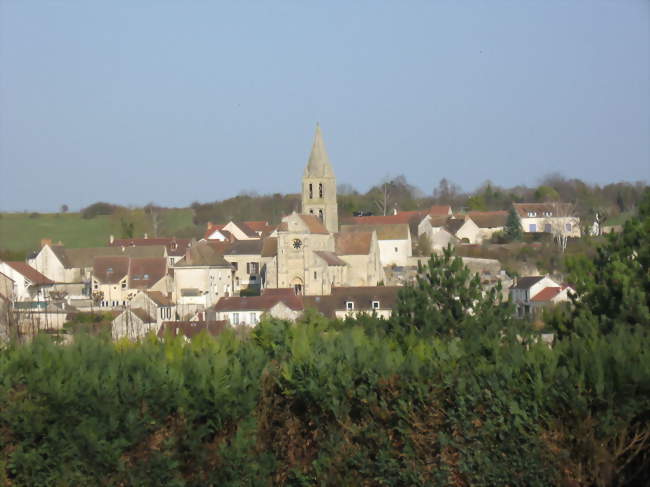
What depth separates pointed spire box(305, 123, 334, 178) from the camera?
8531 centimetres

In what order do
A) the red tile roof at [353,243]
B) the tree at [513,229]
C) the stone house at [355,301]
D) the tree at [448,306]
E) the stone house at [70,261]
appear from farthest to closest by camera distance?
the tree at [513,229]
the stone house at [70,261]
the red tile roof at [353,243]
the stone house at [355,301]
the tree at [448,306]

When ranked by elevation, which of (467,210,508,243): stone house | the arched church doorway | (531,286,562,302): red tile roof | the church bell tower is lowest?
(531,286,562,302): red tile roof

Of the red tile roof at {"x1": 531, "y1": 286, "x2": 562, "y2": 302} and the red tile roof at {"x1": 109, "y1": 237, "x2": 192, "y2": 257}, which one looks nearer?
the red tile roof at {"x1": 531, "y1": 286, "x2": 562, "y2": 302}

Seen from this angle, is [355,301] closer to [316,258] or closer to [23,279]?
[316,258]

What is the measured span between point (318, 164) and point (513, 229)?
51.0 feet

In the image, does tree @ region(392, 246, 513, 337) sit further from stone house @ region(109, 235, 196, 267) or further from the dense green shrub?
the dense green shrub

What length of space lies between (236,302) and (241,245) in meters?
20.6

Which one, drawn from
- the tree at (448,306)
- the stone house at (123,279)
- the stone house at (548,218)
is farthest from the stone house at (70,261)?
the tree at (448,306)

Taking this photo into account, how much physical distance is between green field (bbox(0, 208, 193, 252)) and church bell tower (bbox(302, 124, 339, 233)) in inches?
1037

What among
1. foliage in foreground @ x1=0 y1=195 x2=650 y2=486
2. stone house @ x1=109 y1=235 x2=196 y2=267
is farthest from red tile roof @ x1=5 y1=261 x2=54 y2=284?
foliage in foreground @ x1=0 y1=195 x2=650 y2=486

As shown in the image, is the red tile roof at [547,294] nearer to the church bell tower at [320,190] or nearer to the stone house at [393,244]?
the stone house at [393,244]

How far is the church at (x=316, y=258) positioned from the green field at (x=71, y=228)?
3322cm

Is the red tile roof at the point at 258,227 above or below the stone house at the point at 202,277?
above

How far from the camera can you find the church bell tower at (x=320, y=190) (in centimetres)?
8456
